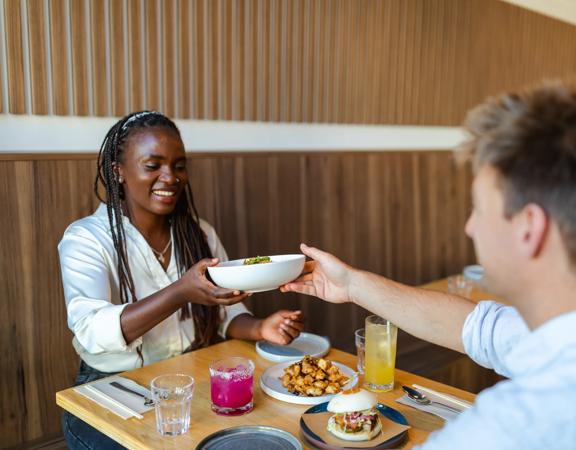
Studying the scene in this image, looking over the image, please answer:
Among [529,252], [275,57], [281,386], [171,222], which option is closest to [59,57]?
[171,222]

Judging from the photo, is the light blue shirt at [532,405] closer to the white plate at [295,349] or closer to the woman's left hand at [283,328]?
the white plate at [295,349]

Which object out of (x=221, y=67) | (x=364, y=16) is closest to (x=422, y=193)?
(x=364, y=16)

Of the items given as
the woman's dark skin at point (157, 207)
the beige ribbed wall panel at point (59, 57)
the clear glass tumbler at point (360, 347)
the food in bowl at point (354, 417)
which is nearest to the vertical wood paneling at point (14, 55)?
the beige ribbed wall panel at point (59, 57)

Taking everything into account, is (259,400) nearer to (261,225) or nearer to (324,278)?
(324,278)

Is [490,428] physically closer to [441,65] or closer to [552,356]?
[552,356]

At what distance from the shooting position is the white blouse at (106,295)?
6.05 feet

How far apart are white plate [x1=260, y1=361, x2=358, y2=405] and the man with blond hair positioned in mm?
553

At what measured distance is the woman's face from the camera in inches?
81.9

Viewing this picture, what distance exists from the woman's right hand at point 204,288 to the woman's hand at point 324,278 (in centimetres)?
18

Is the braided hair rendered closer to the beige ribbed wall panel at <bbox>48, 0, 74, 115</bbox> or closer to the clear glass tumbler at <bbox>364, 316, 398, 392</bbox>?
the beige ribbed wall panel at <bbox>48, 0, 74, 115</bbox>

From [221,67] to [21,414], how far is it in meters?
1.77

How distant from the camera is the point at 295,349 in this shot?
1.92m

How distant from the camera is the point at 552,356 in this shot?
0.90 m

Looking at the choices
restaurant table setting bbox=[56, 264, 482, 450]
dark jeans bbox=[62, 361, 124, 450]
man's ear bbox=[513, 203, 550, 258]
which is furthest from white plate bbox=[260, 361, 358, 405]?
man's ear bbox=[513, 203, 550, 258]
